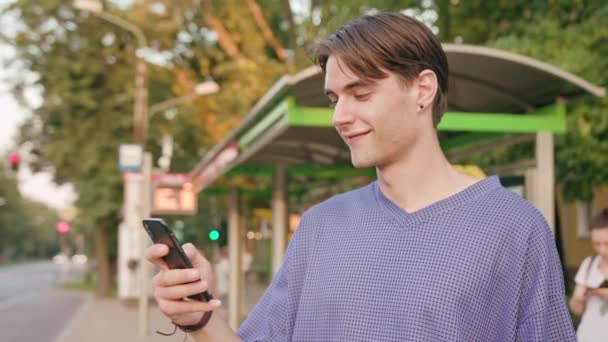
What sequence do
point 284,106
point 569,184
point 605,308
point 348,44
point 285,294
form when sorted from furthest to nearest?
point 569,184 → point 284,106 → point 605,308 → point 285,294 → point 348,44

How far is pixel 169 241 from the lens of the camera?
1663mm

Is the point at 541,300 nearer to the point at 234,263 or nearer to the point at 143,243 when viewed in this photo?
the point at 234,263

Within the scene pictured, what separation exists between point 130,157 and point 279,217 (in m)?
7.71

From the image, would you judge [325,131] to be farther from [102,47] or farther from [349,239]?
[102,47]

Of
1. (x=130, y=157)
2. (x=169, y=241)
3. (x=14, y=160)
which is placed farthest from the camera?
(x=14, y=160)

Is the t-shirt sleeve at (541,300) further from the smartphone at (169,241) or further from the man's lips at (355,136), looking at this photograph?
the smartphone at (169,241)

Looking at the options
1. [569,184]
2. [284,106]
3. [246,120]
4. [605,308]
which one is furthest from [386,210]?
[569,184]

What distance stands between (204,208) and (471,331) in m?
25.8

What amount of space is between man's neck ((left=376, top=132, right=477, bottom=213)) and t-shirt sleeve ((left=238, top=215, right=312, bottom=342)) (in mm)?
219

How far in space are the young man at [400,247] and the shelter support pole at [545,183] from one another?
4.69 m

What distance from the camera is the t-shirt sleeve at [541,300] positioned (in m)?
1.67

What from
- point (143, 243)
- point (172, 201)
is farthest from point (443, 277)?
point (143, 243)

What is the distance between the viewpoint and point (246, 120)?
8.15 meters

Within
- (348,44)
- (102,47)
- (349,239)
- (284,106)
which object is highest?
(102,47)
